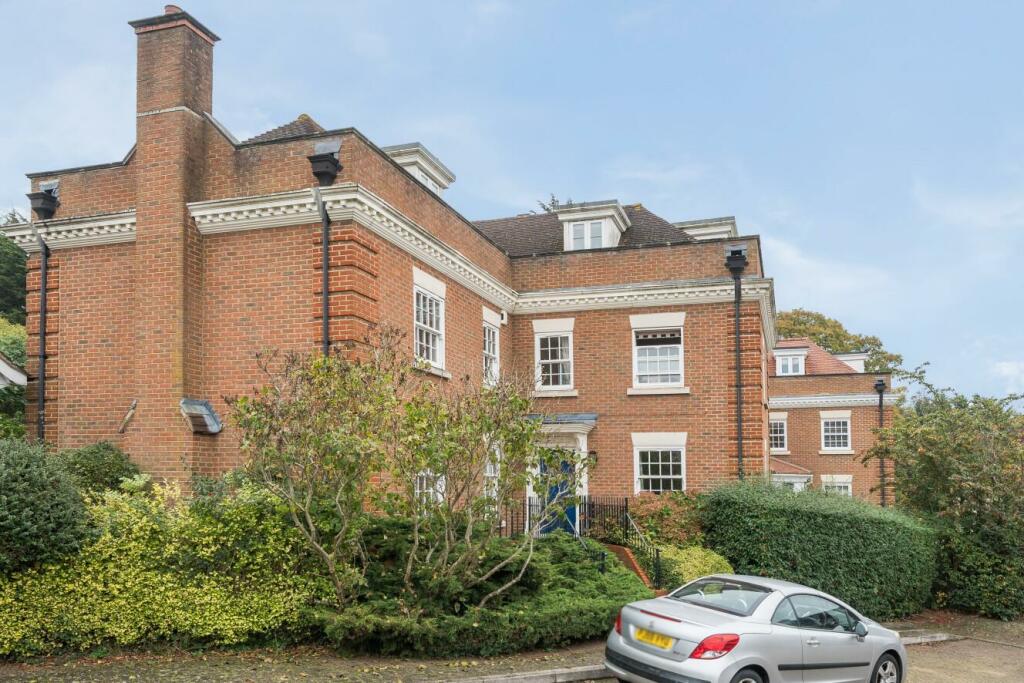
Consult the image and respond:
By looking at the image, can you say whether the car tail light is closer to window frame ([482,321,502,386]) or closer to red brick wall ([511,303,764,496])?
red brick wall ([511,303,764,496])

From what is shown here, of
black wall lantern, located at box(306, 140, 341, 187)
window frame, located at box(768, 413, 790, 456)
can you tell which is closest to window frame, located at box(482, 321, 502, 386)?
black wall lantern, located at box(306, 140, 341, 187)

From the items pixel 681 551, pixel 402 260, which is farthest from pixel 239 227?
pixel 681 551

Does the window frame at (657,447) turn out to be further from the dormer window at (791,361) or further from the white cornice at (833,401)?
the dormer window at (791,361)

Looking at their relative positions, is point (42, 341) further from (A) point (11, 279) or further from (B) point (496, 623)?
(A) point (11, 279)

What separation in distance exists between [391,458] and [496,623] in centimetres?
247

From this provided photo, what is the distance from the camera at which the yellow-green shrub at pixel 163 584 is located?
429 inches

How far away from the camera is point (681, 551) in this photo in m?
17.1

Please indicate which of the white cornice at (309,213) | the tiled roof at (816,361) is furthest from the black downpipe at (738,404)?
the tiled roof at (816,361)

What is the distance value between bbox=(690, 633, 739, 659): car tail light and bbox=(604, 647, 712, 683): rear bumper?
0.24m

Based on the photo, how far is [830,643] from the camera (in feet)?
34.8

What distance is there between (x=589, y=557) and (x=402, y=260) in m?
6.12

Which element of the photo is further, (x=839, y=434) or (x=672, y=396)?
(x=839, y=434)

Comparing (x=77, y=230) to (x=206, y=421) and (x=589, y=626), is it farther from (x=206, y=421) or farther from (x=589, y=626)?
(x=589, y=626)

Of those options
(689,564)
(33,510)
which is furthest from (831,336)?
(33,510)
